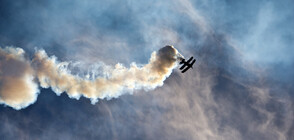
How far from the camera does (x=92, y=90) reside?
7700cm

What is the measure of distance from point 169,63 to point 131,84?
12416 mm

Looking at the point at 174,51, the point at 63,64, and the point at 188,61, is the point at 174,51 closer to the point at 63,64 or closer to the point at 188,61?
the point at 188,61

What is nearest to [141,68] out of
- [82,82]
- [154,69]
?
[154,69]

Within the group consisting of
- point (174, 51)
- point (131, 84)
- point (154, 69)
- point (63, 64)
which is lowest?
point (63, 64)

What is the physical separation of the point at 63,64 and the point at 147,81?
78.1ft

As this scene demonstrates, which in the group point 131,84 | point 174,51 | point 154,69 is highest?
point 174,51

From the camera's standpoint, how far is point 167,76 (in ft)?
254

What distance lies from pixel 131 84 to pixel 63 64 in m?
19.6

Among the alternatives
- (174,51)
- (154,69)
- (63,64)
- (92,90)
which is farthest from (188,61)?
(63,64)

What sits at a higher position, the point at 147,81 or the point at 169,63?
the point at 169,63

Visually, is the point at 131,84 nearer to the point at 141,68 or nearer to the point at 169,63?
the point at 141,68

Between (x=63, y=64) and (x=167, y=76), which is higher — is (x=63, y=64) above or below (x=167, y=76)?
below

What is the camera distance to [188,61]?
74.8m

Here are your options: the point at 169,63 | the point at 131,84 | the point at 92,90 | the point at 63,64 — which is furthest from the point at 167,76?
the point at 63,64
